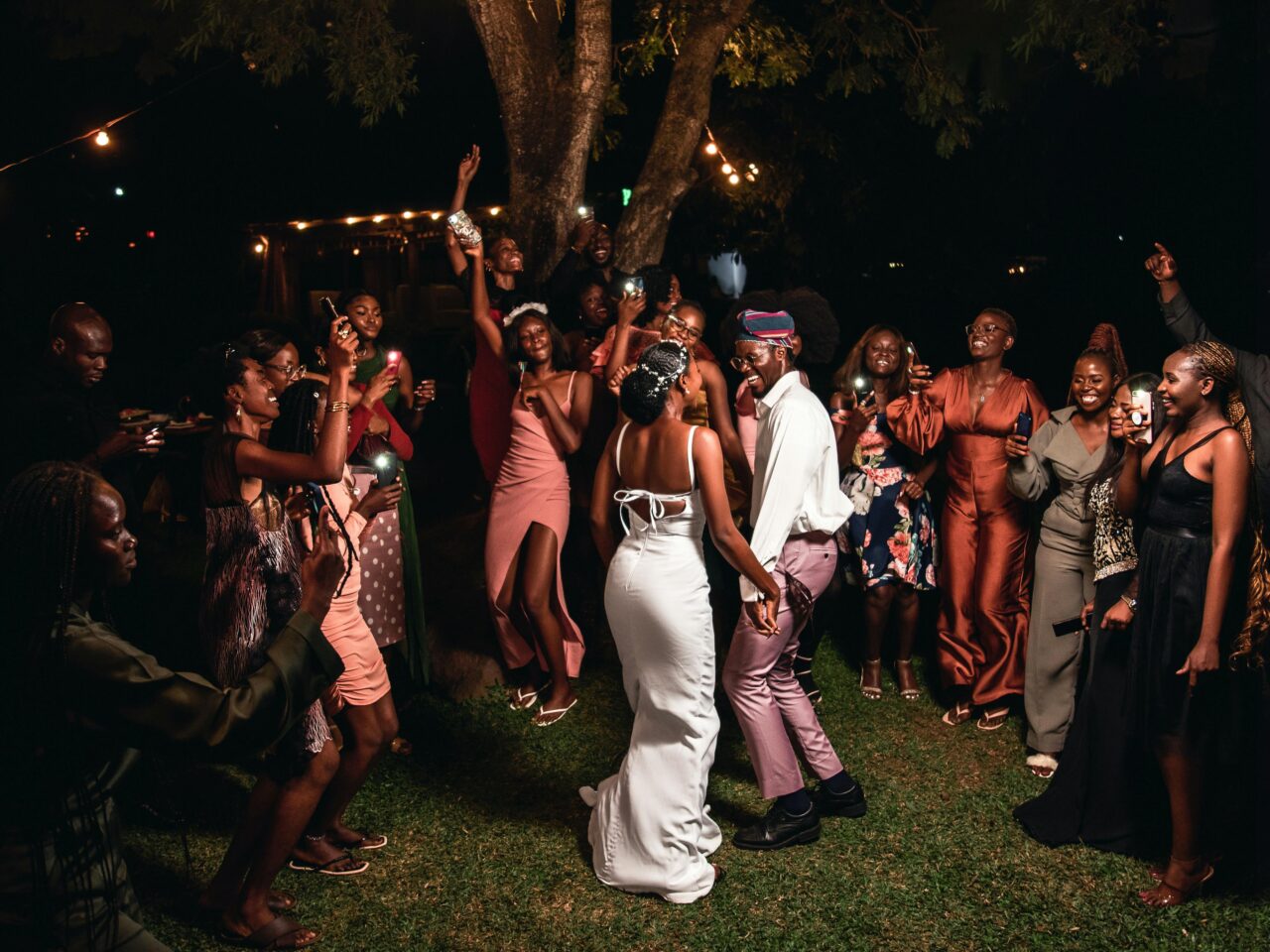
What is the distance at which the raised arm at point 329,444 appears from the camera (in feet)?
13.1

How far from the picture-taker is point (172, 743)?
248 cm

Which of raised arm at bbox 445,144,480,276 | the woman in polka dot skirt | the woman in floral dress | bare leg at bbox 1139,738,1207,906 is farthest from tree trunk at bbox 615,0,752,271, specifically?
bare leg at bbox 1139,738,1207,906

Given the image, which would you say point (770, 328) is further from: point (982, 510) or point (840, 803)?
point (840, 803)

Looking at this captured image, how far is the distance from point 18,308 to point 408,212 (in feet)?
23.8

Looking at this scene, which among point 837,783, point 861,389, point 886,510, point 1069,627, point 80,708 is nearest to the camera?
point 80,708

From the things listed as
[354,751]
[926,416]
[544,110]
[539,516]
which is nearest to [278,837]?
[354,751]

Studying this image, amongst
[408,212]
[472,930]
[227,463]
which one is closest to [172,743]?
[227,463]

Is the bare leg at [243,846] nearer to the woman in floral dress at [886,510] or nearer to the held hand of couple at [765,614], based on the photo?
the held hand of couple at [765,614]

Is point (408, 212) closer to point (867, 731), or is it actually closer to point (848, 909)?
point (867, 731)

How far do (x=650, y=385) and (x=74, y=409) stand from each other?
108 inches

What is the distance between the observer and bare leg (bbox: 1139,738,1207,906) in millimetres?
4176

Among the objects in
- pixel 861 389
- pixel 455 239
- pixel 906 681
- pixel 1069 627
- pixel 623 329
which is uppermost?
pixel 455 239

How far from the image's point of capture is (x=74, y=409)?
4.97m

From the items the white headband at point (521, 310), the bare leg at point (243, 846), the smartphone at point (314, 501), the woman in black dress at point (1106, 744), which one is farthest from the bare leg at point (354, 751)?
the woman in black dress at point (1106, 744)
